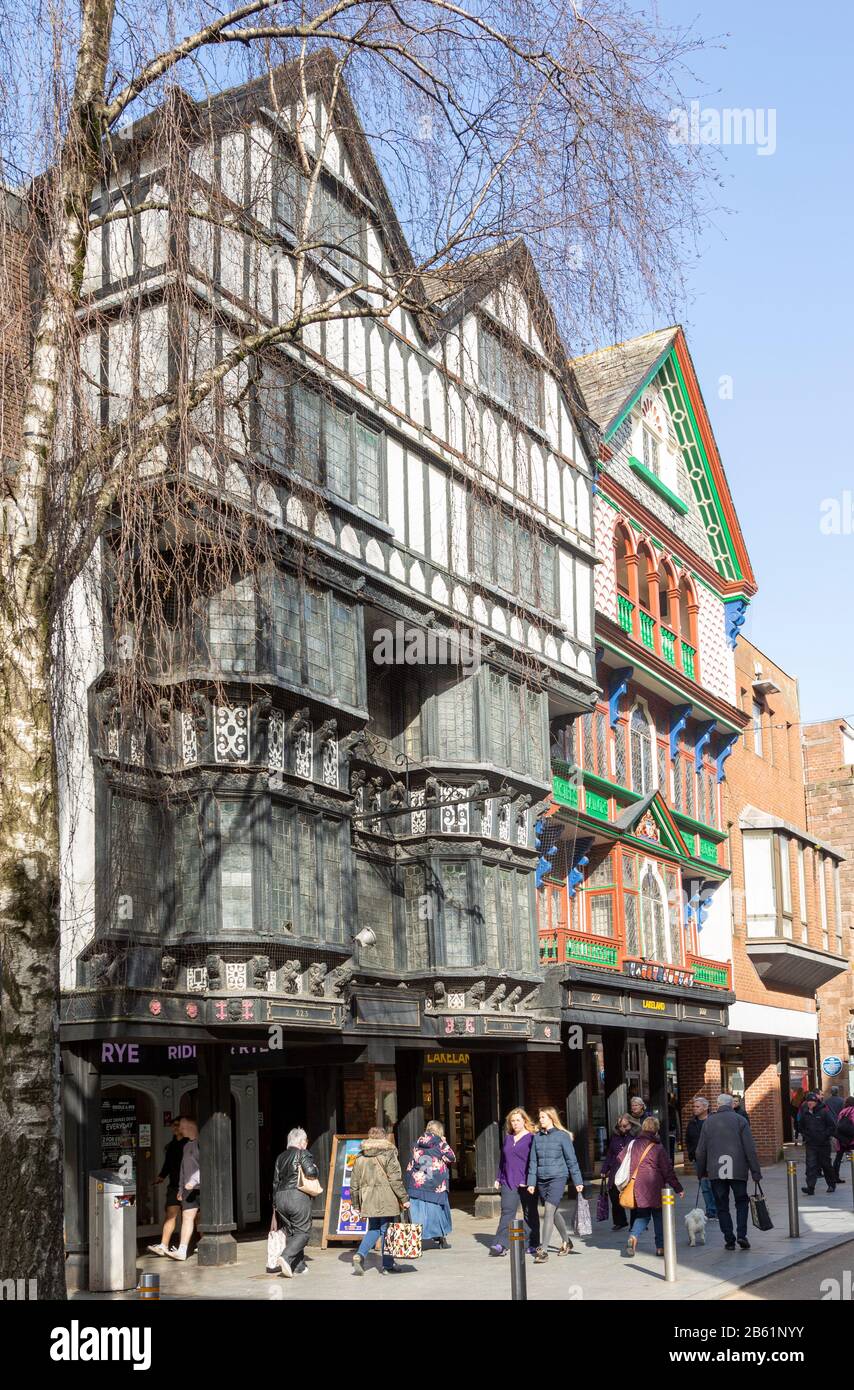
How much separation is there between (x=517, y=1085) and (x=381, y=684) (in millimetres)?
6573

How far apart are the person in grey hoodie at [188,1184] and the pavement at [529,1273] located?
264mm

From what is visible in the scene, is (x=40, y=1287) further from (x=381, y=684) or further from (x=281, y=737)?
(x=381, y=684)

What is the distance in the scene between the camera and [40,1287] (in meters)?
9.34

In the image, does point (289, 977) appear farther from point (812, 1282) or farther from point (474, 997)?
point (812, 1282)

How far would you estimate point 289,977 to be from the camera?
19.2 metres

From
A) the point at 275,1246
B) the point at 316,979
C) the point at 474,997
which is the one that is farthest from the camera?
the point at 474,997

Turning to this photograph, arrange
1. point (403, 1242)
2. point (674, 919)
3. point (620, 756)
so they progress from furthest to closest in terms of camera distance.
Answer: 1. point (674, 919)
2. point (620, 756)
3. point (403, 1242)

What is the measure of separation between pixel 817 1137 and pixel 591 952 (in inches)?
177

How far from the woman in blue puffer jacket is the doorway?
10.5m

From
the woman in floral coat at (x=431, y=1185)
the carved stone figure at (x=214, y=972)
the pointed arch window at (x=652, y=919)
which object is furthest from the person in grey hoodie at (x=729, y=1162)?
the pointed arch window at (x=652, y=919)

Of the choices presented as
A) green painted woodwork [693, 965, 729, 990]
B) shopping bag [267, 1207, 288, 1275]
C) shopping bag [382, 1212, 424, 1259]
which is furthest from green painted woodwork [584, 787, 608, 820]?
shopping bag [267, 1207, 288, 1275]

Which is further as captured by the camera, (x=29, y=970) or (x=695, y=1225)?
(x=695, y=1225)

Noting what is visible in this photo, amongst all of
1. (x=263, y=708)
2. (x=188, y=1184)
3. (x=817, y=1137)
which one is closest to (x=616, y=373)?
(x=817, y=1137)

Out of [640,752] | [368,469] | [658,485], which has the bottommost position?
[640,752]
